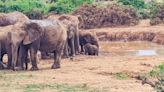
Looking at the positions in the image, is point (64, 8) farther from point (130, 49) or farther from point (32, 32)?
point (32, 32)

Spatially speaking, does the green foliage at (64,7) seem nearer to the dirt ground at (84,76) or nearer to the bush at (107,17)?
the bush at (107,17)

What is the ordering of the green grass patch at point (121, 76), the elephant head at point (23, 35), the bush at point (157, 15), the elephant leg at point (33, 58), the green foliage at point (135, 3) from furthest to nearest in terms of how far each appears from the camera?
the green foliage at point (135, 3) → the bush at point (157, 15) → the elephant leg at point (33, 58) → the elephant head at point (23, 35) → the green grass patch at point (121, 76)

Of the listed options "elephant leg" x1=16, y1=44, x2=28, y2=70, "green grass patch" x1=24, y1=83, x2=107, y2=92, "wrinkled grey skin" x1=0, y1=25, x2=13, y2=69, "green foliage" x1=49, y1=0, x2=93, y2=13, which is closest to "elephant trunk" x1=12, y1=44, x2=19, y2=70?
"elephant leg" x1=16, y1=44, x2=28, y2=70

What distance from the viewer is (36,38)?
16312mm

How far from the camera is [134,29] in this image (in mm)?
29484

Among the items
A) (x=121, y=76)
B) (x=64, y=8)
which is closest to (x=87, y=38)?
(x=121, y=76)

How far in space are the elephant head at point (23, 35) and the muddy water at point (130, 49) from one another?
6844mm

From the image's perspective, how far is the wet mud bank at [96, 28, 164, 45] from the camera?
91.3ft

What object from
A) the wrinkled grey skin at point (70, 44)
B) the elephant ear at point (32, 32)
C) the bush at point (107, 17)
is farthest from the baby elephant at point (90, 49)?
the bush at point (107, 17)

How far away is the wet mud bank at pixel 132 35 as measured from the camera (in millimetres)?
27828

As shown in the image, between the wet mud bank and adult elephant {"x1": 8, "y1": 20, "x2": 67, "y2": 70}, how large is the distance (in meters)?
10.9

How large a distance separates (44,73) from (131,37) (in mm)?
13295

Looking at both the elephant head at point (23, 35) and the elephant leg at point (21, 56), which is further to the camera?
the elephant leg at point (21, 56)

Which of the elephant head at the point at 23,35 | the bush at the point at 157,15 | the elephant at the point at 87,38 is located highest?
the elephant head at the point at 23,35
